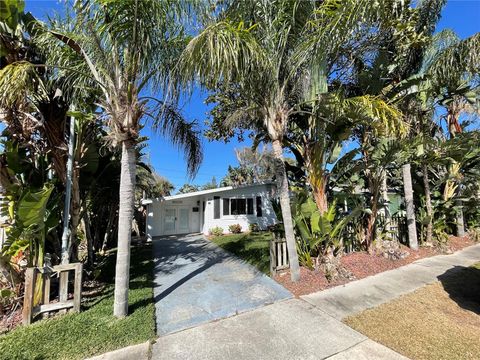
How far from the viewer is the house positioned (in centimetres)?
1559

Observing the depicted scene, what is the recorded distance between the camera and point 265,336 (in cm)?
354

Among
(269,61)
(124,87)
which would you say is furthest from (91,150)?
(269,61)

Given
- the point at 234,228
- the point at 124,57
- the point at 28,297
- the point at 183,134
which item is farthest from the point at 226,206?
the point at 124,57

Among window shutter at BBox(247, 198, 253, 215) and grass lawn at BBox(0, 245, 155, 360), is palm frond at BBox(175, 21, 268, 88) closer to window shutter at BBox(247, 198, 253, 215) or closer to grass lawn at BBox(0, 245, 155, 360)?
grass lawn at BBox(0, 245, 155, 360)

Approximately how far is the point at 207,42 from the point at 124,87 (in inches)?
71.3

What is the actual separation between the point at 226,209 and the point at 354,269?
34.5 ft

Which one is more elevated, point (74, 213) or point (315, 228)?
point (74, 213)

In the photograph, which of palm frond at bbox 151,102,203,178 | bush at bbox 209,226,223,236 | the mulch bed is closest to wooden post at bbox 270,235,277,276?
the mulch bed

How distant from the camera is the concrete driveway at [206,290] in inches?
171

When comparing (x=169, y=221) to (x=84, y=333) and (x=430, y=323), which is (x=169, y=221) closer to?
(x=84, y=333)

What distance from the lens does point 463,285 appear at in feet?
17.6

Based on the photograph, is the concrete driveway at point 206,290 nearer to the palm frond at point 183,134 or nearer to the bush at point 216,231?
the palm frond at point 183,134

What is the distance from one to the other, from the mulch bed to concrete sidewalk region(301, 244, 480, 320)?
16 cm

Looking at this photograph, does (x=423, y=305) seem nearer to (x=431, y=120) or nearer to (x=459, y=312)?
(x=459, y=312)
